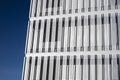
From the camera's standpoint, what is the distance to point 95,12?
3312 centimetres

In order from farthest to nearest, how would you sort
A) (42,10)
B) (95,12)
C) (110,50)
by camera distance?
(42,10) < (95,12) < (110,50)

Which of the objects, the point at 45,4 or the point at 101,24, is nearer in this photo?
the point at 101,24

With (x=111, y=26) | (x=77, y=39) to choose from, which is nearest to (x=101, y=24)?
(x=111, y=26)

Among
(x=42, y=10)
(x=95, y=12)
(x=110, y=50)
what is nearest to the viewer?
(x=110, y=50)

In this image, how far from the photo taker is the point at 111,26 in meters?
32.0

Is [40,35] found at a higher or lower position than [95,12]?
lower

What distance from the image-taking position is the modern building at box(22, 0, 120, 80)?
101 ft

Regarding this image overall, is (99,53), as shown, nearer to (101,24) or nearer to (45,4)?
(101,24)

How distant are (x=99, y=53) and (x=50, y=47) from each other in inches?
262

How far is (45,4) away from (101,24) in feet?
28.8

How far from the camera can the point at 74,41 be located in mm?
32906

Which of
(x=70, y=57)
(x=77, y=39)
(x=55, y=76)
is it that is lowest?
(x=55, y=76)

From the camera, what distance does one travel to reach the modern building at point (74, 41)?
30.9m

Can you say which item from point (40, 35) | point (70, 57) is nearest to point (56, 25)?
point (40, 35)
